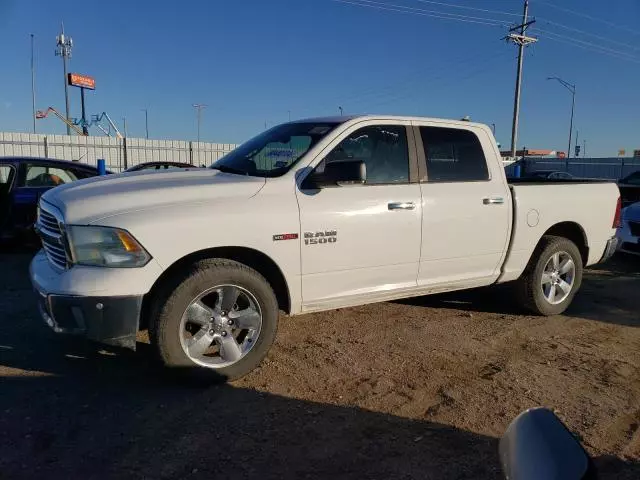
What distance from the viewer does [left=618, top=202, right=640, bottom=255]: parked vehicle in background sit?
27.8ft

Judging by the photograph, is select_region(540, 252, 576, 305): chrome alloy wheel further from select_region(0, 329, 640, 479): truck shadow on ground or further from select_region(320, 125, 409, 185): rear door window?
select_region(0, 329, 640, 479): truck shadow on ground

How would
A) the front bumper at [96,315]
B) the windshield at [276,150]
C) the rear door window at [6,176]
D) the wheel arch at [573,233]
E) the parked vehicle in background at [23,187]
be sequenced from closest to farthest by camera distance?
the front bumper at [96,315]
the windshield at [276,150]
the wheel arch at [573,233]
the parked vehicle in background at [23,187]
the rear door window at [6,176]

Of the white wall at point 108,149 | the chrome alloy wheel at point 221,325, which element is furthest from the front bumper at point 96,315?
the white wall at point 108,149

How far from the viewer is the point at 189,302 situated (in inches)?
139

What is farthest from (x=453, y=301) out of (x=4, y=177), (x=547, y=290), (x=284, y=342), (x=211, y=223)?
(x=4, y=177)

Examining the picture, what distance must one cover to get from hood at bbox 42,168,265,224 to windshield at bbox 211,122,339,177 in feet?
0.95

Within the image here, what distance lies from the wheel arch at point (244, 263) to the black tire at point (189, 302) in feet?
0.26

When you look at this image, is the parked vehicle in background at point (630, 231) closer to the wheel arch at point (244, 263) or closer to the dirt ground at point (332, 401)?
the dirt ground at point (332, 401)

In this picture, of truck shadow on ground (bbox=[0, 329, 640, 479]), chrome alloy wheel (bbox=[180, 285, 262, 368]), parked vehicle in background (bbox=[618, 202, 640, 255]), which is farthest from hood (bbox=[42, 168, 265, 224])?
parked vehicle in background (bbox=[618, 202, 640, 255])

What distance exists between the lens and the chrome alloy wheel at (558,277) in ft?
18.2

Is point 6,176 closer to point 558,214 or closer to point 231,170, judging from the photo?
point 231,170

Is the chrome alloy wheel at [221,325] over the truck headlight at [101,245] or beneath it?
beneath

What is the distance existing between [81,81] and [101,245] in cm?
6024

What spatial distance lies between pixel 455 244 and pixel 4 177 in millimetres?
6857
